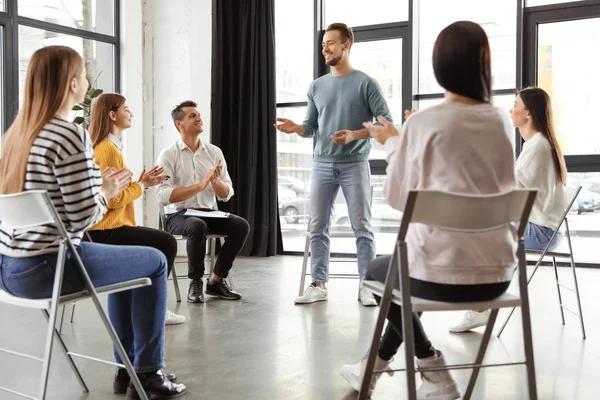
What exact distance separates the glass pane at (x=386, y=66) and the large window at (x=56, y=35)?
2374mm

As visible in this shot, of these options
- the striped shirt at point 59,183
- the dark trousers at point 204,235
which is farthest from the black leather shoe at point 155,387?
the dark trousers at point 204,235

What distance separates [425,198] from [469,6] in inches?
192

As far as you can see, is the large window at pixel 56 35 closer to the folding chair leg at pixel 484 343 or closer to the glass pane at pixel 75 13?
the glass pane at pixel 75 13

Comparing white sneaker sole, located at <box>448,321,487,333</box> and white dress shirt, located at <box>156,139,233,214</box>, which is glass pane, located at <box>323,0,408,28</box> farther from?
white sneaker sole, located at <box>448,321,487,333</box>

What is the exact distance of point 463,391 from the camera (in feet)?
7.88

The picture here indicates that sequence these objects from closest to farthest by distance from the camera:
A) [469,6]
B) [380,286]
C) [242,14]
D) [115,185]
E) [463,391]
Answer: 1. [380,286]
2. [115,185]
3. [463,391]
4. [469,6]
5. [242,14]

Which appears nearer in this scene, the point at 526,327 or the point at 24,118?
the point at 526,327

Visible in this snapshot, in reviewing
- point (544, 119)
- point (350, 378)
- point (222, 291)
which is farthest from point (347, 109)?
point (350, 378)

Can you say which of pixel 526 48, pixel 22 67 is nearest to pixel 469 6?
pixel 526 48

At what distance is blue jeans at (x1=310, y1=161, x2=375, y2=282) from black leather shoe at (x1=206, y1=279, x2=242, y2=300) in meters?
0.53

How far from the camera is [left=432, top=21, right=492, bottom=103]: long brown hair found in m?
1.84

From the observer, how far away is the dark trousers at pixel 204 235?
409 centimetres

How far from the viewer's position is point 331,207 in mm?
4172

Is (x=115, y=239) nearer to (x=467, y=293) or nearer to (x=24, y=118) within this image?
(x=24, y=118)
